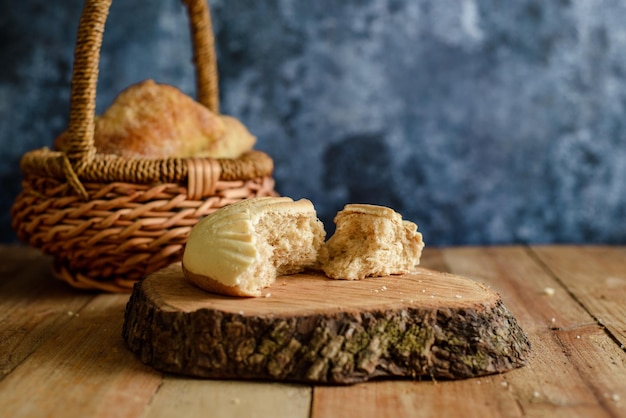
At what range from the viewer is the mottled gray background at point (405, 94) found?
3162mm

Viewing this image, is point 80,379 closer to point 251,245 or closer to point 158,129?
point 251,245

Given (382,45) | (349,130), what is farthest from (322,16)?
(349,130)

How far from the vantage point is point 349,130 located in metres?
3.29

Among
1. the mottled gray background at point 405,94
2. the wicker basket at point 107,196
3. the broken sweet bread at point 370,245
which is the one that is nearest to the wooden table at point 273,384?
the wicker basket at point 107,196

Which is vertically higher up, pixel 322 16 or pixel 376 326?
pixel 322 16

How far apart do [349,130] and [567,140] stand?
1.05 meters

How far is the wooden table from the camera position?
144 cm

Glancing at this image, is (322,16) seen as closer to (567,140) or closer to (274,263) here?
(567,140)

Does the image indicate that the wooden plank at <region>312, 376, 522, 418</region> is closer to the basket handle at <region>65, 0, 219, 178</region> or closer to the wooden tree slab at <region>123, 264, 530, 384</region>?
the wooden tree slab at <region>123, 264, 530, 384</region>

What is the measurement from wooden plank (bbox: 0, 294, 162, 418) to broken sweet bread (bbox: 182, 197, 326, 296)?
27cm

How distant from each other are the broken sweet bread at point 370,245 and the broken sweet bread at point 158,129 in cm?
64

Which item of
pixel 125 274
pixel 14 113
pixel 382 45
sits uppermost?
pixel 382 45

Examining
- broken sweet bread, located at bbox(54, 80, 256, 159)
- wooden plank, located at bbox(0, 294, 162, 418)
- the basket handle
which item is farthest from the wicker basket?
wooden plank, located at bbox(0, 294, 162, 418)

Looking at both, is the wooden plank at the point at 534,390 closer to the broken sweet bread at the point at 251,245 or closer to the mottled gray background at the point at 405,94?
the broken sweet bread at the point at 251,245
